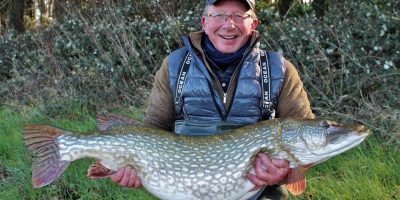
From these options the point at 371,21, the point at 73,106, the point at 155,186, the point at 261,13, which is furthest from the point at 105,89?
the point at 155,186

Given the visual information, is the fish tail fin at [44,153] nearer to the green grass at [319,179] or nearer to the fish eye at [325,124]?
the green grass at [319,179]

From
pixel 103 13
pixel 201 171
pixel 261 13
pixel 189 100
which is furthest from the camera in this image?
pixel 103 13

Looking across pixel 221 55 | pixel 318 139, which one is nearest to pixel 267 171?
pixel 318 139

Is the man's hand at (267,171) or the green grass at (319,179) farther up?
the man's hand at (267,171)

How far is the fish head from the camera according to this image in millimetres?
2410

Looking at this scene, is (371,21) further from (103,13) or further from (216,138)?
(103,13)

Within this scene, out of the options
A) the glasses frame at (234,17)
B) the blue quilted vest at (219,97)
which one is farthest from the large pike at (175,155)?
the glasses frame at (234,17)

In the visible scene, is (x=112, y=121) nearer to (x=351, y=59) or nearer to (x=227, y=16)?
(x=227, y=16)

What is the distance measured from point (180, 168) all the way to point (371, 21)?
10.5ft

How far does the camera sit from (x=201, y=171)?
2611mm

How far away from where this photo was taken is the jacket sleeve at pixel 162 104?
2.96 meters

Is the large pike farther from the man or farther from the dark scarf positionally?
the dark scarf

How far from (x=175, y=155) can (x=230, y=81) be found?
52 cm

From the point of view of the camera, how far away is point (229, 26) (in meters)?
2.76
